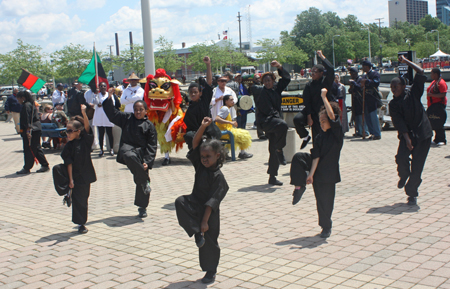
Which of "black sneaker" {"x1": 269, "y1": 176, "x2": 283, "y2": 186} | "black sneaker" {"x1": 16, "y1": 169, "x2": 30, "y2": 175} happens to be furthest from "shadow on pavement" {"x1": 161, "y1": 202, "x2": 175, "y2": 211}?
"black sneaker" {"x1": 16, "y1": 169, "x2": 30, "y2": 175}

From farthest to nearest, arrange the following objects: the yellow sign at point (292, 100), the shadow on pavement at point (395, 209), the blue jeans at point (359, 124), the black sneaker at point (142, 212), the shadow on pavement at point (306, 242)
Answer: the yellow sign at point (292, 100), the blue jeans at point (359, 124), the black sneaker at point (142, 212), the shadow on pavement at point (395, 209), the shadow on pavement at point (306, 242)

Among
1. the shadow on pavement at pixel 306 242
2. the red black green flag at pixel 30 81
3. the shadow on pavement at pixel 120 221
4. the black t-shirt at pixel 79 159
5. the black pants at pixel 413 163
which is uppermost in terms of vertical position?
the red black green flag at pixel 30 81

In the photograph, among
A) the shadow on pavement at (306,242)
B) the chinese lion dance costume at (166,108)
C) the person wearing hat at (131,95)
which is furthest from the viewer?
the person wearing hat at (131,95)

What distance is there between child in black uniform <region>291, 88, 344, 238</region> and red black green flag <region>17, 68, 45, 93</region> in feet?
31.8

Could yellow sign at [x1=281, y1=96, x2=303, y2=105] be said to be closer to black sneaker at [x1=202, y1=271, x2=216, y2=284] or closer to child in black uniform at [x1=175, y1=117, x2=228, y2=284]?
child in black uniform at [x1=175, y1=117, x2=228, y2=284]

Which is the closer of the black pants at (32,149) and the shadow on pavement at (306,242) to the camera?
the shadow on pavement at (306,242)

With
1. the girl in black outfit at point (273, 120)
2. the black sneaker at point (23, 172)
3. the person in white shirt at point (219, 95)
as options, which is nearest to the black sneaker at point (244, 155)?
the person in white shirt at point (219, 95)

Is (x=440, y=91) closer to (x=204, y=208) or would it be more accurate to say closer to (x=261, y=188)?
(x=261, y=188)

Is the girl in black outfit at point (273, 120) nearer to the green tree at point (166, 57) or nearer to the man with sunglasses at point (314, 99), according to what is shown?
the man with sunglasses at point (314, 99)

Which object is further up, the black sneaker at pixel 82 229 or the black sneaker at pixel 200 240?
the black sneaker at pixel 200 240

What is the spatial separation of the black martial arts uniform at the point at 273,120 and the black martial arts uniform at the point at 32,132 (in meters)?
5.30

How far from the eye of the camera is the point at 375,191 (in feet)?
24.2

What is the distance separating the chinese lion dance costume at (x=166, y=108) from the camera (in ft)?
33.8

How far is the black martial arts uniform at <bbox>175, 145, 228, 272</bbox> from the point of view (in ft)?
13.8
